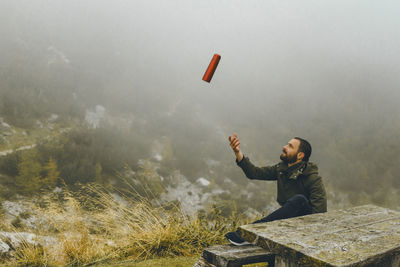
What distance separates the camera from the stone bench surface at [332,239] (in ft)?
4.99

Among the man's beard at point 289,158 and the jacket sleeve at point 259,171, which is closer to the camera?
the man's beard at point 289,158

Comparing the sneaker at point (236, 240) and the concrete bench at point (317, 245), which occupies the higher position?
the concrete bench at point (317, 245)

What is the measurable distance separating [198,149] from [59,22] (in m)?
16.6

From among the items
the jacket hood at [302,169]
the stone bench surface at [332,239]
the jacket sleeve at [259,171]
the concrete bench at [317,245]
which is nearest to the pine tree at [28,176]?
the jacket sleeve at [259,171]

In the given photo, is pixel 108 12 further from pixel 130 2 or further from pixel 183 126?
pixel 183 126

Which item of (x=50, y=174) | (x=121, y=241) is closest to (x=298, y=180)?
(x=121, y=241)

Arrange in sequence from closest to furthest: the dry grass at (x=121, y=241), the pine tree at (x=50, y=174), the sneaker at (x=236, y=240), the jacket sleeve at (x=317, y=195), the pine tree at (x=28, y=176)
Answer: the sneaker at (x=236, y=240) → the jacket sleeve at (x=317, y=195) → the dry grass at (x=121, y=241) → the pine tree at (x=28, y=176) → the pine tree at (x=50, y=174)

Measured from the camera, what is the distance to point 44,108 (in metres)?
14.3

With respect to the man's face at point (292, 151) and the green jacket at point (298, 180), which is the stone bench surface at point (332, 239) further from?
the man's face at point (292, 151)

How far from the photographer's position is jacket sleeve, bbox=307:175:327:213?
2720 mm

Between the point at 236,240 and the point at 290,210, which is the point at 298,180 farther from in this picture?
the point at 236,240

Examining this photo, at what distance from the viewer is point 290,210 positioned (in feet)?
8.38

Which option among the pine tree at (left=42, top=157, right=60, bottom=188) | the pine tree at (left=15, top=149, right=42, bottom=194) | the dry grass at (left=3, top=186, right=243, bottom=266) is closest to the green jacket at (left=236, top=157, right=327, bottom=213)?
the dry grass at (left=3, top=186, right=243, bottom=266)

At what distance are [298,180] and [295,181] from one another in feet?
0.11
